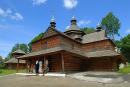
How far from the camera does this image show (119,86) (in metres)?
13.9

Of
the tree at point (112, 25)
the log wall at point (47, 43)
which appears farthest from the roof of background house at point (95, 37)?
the tree at point (112, 25)

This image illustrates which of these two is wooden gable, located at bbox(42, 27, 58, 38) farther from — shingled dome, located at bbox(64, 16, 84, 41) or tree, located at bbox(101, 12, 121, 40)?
tree, located at bbox(101, 12, 121, 40)

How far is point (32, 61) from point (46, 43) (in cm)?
433

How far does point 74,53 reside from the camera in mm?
25125

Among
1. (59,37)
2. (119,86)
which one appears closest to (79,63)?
(59,37)

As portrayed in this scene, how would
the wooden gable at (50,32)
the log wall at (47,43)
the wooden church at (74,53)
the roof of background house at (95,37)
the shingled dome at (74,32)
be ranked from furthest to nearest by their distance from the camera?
the shingled dome at (74,32)
the roof of background house at (95,37)
the wooden gable at (50,32)
the log wall at (47,43)
the wooden church at (74,53)

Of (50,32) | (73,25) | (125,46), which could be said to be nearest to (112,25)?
(125,46)

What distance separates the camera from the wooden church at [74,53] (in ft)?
86.1

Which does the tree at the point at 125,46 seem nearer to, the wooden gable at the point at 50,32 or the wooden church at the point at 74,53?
the wooden church at the point at 74,53

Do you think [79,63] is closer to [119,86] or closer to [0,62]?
[119,86]

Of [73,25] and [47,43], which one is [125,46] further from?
[47,43]

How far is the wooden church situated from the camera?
26.2m

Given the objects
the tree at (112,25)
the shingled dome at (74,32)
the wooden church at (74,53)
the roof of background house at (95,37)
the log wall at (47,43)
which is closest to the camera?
the wooden church at (74,53)

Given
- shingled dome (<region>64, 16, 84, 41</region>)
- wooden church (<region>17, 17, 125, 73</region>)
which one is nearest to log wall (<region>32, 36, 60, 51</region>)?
wooden church (<region>17, 17, 125, 73</region>)
